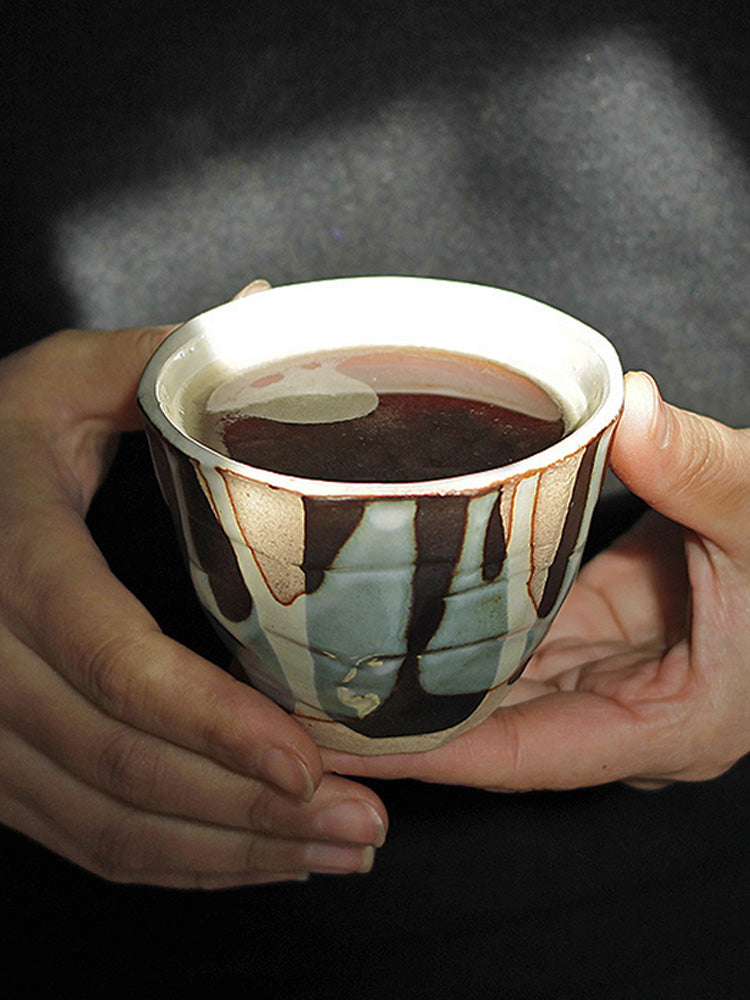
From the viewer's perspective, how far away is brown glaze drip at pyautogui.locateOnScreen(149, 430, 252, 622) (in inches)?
18.6

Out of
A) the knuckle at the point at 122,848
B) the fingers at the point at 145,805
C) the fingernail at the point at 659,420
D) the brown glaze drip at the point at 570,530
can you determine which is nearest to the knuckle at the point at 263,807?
the fingers at the point at 145,805

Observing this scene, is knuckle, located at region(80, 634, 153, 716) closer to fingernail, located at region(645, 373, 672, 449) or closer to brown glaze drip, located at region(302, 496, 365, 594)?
brown glaze drip, located at region(302, 496, 365, 594)

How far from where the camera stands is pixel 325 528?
1.44ft

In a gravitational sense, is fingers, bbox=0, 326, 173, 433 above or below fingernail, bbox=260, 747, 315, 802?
above

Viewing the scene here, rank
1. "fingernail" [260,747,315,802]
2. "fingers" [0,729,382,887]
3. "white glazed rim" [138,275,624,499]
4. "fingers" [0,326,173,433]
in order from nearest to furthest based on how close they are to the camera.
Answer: "white glazed rim" [138,275,624,499], "fingernail" [260,747,315,802], "fingers" [0,729,382,887], "fingers" [0,326,173,433]

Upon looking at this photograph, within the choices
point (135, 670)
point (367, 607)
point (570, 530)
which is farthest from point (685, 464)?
point (135, 670)

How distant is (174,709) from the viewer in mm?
595

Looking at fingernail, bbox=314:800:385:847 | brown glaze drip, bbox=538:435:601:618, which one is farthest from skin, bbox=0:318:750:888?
brown glaze drip, bbox=538:435:601:618

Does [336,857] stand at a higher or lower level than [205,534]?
lower

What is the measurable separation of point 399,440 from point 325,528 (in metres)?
0.11

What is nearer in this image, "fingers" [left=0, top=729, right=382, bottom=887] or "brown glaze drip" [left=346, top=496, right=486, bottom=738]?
"brown glaze drip" [left=346, top=496, right=486, bottom=738]

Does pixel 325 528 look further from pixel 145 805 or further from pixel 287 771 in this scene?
pixel 145 805

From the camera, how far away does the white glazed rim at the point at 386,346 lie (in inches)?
16.8

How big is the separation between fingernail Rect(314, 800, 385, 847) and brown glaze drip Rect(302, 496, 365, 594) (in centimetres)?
22
